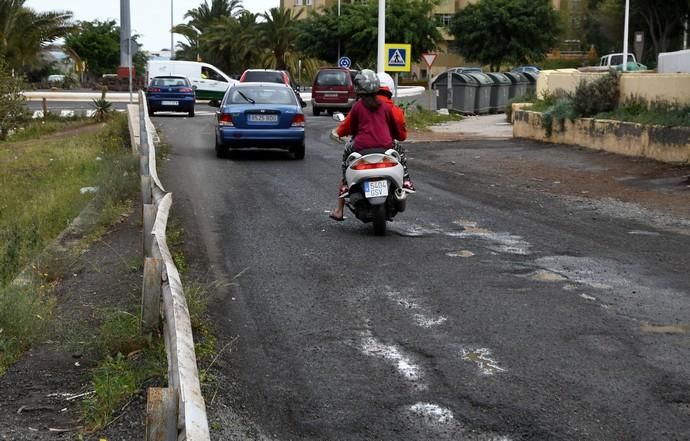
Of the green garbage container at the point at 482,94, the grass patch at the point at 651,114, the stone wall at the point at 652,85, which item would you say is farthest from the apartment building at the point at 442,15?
the grass patch at the point at 651,114

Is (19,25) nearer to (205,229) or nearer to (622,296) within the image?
(205,229)

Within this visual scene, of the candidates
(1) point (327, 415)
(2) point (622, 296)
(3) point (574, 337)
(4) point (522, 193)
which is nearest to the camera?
(1) point (327, 415)

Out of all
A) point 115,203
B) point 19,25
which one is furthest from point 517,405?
point 19,25

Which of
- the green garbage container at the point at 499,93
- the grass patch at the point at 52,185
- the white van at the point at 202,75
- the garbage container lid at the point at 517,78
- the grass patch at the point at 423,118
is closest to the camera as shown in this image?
the grass patch at the point at 52,185

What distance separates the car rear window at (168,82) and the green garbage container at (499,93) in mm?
11779

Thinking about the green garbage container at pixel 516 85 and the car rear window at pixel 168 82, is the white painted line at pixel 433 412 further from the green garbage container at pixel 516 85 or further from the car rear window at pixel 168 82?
the green garbage container at pixel 516 85

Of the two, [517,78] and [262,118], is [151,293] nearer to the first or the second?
[262,118]

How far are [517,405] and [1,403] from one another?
274 centimetres

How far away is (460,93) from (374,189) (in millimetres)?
29036

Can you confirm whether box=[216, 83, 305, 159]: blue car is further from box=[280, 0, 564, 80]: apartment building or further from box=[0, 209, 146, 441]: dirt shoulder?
box=[280, 0, 564, 80]: apartment building

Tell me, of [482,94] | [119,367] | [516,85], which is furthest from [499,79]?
[119,367]

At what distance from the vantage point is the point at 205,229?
38.5ft

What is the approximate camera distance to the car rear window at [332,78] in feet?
128

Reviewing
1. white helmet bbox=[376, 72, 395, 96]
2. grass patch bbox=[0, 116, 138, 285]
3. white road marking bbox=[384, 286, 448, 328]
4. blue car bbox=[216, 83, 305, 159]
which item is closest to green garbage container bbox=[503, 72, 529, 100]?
grass patch bbox=[0, 116, 138, 285]
